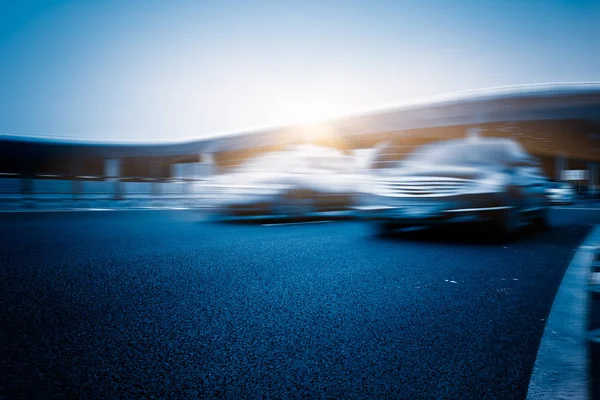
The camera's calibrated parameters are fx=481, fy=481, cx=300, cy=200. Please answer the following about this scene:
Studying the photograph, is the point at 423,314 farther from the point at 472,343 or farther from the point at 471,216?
the point at 471,216

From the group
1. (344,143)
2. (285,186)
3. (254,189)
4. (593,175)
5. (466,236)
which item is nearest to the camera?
(466,236)

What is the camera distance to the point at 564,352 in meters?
2.30

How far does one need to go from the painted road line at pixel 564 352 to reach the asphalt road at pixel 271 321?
0.06 m

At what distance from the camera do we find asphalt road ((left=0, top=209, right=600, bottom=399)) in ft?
6.43

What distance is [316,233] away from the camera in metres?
7.72

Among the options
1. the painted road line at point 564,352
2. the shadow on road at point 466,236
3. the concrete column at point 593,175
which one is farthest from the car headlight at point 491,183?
the concrete column at point 593,175

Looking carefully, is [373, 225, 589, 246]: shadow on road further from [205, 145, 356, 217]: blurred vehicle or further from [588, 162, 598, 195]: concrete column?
[588, 162, 598, 195]: concrete column

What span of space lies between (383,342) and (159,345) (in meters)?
1.13

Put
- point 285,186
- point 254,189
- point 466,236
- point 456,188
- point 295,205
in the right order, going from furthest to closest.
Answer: point 295,205
point 285,186
point 254,189
point 466,236
point 456,188

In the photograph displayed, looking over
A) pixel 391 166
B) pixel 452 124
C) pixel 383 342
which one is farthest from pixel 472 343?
pixel 452 124

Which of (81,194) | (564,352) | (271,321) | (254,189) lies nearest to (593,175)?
(81,194)

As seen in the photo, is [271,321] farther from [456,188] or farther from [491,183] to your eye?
[491,183]

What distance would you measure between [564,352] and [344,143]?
5244cm

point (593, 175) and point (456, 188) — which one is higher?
point (456, 188)
